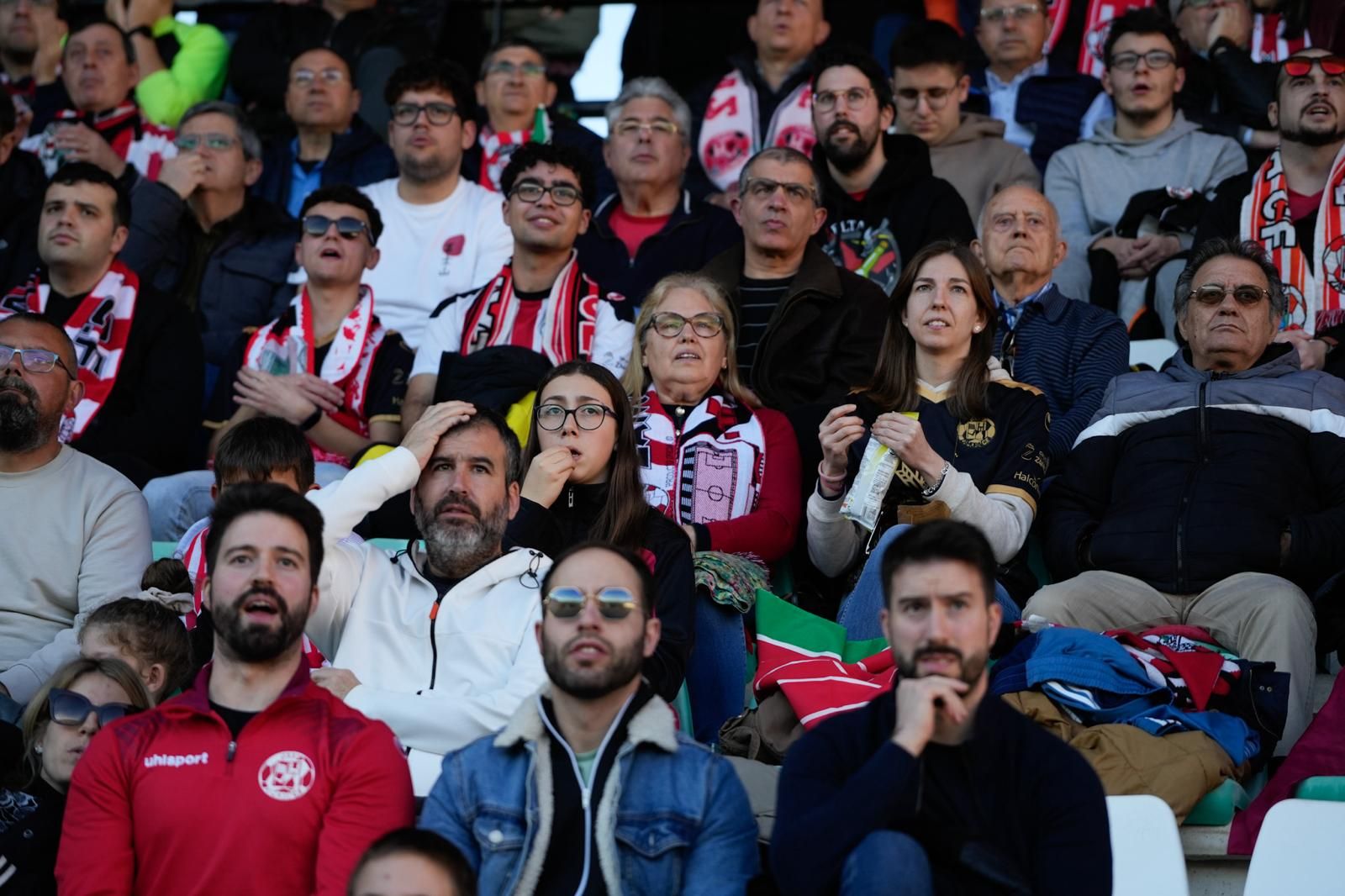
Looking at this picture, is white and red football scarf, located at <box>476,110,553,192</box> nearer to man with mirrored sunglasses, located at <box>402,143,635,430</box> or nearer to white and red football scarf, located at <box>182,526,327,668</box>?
man with mirrored sunglasses, located at <box>402,143,635,430</box>

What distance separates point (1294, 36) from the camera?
8000mm

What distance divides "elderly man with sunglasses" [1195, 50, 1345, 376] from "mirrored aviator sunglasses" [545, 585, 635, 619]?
345 centimetres

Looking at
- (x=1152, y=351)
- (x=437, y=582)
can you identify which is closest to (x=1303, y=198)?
(x=1152, y=351)

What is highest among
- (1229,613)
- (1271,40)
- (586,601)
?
(1271,40)

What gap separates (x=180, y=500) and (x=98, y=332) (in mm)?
971

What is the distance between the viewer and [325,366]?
254 inches

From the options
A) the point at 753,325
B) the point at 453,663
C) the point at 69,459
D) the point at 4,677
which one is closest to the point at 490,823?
the point at 453,663

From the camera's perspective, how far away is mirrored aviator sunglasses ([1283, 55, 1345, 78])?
6.68m

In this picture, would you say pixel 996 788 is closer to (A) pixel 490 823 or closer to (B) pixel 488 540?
(A) pixel 490 823

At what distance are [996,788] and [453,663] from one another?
1457 millimetres

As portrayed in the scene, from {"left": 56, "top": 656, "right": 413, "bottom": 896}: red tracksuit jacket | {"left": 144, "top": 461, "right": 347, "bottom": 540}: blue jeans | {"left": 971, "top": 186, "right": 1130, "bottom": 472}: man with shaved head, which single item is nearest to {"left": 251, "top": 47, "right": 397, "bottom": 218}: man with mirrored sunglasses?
{"left": 144, "top": 461, "right": 347, "bottom": 540}: blue jeans

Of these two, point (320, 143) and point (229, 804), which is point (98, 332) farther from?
point (229, 804)

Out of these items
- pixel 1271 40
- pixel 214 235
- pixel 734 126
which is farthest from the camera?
pixel 734 126

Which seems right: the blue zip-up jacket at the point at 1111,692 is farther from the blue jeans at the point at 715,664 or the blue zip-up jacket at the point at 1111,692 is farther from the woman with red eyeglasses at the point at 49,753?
the woman with red eyeglasses at the point at 49,753
